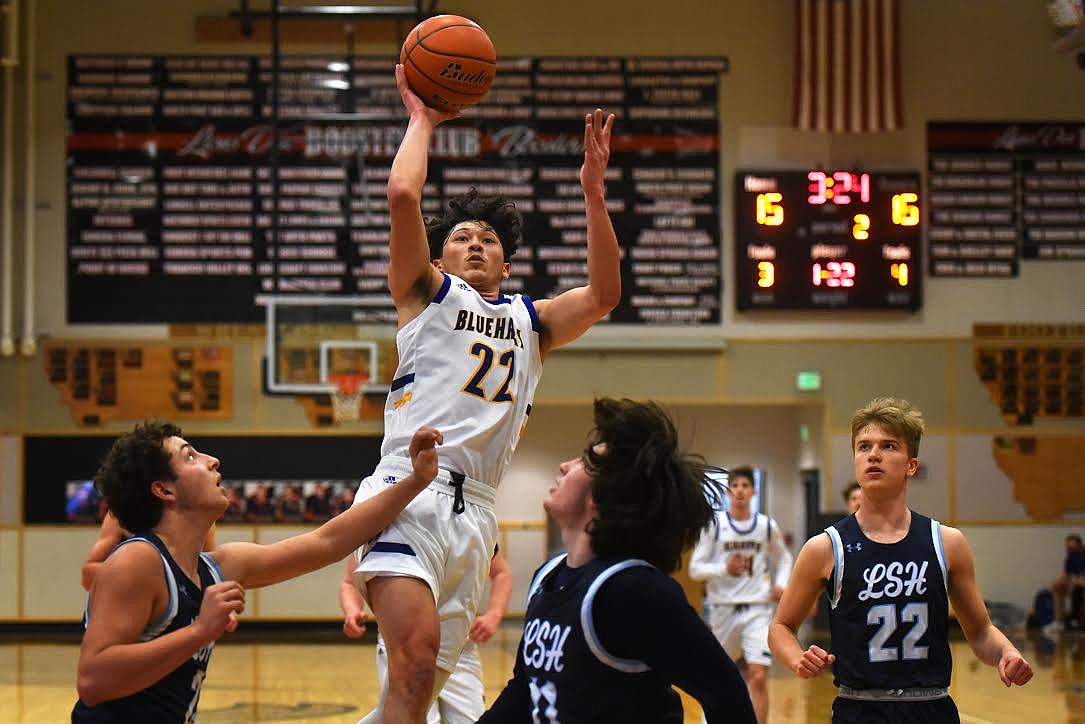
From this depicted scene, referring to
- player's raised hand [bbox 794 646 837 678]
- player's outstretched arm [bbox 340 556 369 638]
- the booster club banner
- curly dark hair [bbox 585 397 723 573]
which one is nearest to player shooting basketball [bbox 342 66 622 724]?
player's outstretched arm [bbox 340 556 369 638]

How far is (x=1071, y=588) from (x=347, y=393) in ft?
24.3

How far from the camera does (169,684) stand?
3191mm

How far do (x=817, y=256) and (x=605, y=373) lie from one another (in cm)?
238

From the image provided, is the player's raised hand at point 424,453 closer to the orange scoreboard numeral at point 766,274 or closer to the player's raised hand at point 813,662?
the player's raised hand at point 813,662

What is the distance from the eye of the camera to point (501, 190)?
44.2 feet

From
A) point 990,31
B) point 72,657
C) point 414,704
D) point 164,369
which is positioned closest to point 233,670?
point 72,657

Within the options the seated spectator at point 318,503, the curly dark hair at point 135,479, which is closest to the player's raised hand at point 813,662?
the curly dark hair at point 135,479

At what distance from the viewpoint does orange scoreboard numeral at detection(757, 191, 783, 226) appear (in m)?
13.0

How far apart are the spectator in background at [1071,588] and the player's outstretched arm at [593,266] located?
1080 centimetres

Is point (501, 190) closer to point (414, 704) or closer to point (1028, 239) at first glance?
point (1028, 239)

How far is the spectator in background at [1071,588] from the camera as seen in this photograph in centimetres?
1355

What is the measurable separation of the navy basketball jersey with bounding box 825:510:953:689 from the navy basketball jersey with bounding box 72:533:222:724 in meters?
1.86

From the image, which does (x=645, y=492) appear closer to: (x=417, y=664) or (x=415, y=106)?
(x=417, y=664)

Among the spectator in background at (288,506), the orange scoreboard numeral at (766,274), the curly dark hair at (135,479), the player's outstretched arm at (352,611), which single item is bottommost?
the spectator in background at (288,506)
